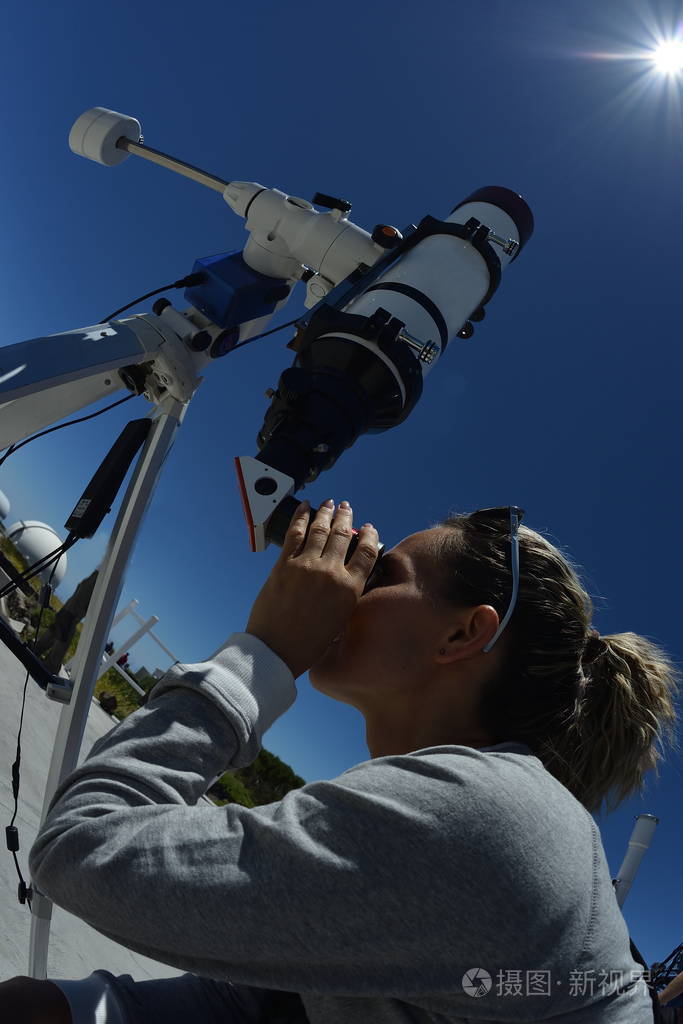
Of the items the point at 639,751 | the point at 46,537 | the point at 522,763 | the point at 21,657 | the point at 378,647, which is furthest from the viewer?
the point at 46,537

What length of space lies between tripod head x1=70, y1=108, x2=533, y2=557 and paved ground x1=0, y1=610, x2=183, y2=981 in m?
1.87

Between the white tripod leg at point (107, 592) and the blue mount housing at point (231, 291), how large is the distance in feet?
1.48

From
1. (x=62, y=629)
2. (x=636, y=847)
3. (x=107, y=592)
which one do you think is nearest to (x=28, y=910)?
(x=62, y=629)

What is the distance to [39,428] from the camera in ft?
8.55

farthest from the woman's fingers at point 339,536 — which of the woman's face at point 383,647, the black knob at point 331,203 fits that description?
the black knob at point 331,203

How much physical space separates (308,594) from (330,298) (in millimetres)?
1720

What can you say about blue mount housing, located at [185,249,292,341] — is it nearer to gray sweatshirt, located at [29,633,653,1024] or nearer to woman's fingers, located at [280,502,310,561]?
woman's fingers, located at [280,502,310,561]

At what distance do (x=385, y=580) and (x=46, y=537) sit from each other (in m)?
11.7

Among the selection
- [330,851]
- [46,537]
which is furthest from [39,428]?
[46,537]

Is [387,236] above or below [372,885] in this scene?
above

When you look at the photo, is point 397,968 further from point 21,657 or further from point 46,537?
point 46,537

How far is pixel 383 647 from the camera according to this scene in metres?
1.25

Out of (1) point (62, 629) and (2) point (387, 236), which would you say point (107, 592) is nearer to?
(1) point (62, 629)

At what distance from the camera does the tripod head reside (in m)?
1.82
